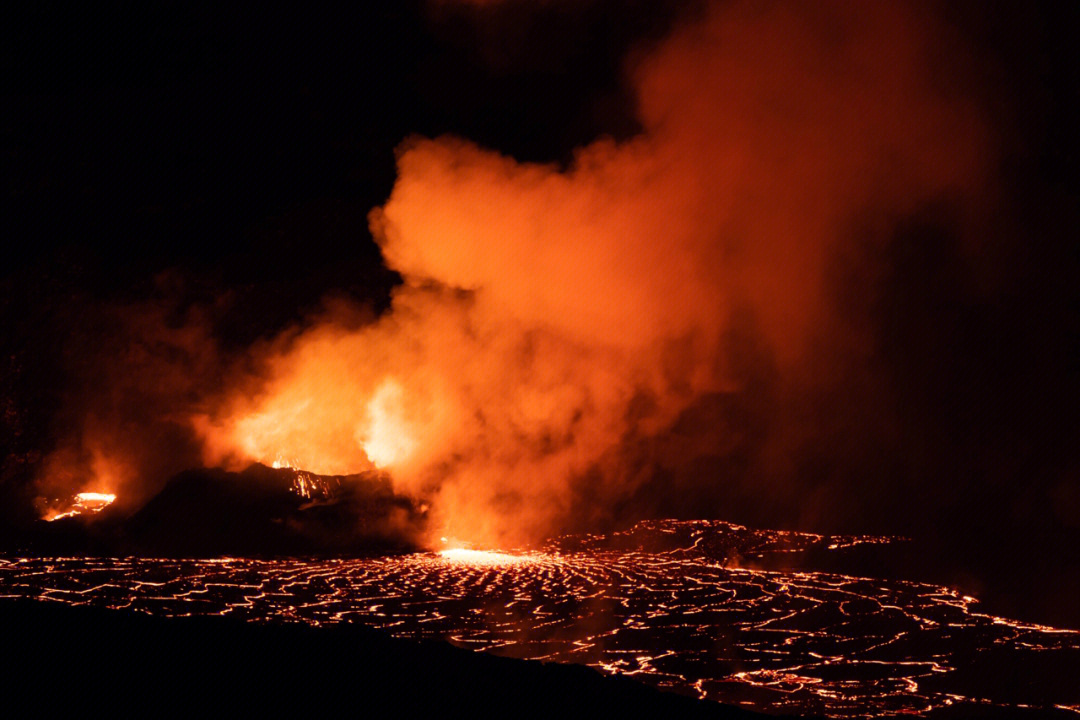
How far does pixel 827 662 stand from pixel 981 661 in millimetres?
2004

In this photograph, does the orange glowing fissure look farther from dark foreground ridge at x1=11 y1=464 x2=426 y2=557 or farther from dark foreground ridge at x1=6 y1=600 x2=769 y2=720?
dark foreground ridge at x1=6 y1=600 x2=769 y2=720

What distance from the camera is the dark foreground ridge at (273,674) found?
454 cm

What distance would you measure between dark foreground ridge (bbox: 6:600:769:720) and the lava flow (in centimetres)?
181

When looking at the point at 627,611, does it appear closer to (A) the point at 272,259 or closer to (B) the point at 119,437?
(A) the point at 272,259

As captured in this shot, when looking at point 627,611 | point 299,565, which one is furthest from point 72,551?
point 627,611

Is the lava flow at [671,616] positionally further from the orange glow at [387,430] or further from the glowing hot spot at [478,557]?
the orange glow at [387,430]

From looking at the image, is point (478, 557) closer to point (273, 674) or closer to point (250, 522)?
point (250, 522)

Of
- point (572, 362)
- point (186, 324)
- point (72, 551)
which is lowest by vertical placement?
point (72, 551)

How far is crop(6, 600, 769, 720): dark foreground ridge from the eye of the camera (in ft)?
14.9

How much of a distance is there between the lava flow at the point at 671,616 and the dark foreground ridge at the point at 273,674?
181 cm

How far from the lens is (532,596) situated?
11.2m

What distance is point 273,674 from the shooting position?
195 inches

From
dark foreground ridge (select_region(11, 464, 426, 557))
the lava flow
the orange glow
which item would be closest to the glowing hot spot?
the lava flow

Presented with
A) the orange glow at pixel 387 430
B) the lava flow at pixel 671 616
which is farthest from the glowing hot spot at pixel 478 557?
the orange glow at pixel 387 430
